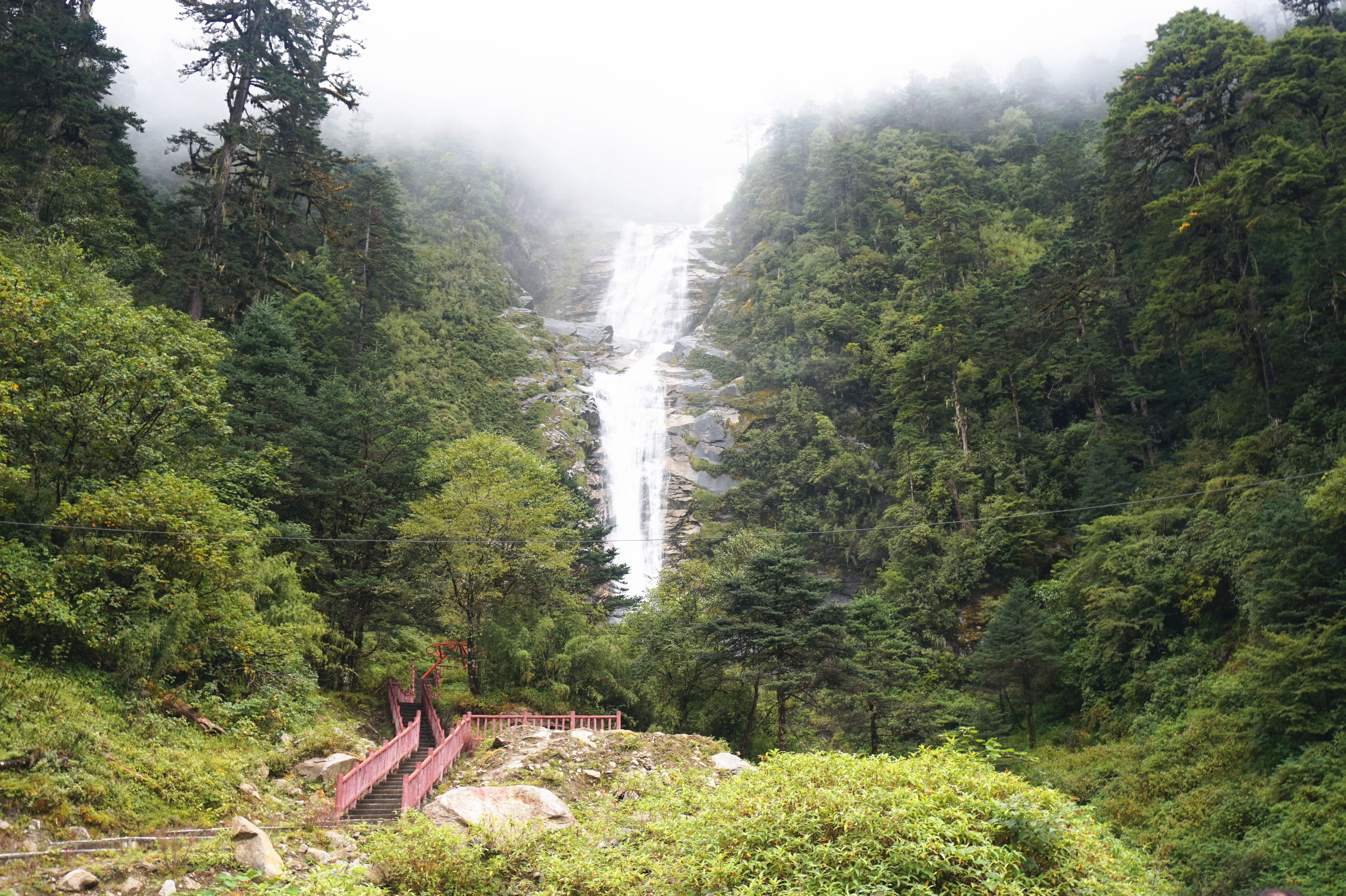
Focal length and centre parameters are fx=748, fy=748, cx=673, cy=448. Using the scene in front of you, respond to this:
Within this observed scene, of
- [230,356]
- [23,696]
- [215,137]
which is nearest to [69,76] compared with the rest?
[230,356]

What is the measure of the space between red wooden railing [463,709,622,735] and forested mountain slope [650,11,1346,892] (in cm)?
352

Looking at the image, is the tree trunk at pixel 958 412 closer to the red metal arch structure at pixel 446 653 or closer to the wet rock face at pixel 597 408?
the wet rock face at pixel 597 408

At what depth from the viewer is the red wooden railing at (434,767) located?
11.9 metres

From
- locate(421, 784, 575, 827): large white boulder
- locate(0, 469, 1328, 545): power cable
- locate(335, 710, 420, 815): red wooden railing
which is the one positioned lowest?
locate(335, 710, 420, 815): red wooden railing

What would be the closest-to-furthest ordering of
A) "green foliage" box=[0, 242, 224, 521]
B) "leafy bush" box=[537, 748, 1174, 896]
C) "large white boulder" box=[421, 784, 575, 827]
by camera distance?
"leafy bush" box=[537, 748, 1174, 896] < "large white boulder" box=[421, 784, 575, 827] < "green foliage" box=[0, 242, 224, 521]

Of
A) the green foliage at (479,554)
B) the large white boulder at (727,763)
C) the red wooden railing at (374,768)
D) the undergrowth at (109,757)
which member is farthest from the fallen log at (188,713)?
the large white boulder at (727,763)

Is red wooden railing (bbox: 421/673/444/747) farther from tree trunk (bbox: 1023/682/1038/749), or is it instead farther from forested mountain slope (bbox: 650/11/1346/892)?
tree trunk (bbox: 1023/682/1038/749)

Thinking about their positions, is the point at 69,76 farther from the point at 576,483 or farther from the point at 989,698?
the point at 989,698

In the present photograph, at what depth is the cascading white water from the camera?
38.4 m

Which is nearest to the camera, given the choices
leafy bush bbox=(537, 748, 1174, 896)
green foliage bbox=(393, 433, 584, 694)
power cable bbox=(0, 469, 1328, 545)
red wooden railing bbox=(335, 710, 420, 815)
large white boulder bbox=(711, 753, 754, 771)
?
leafy bush bbox=(537, 748, 1174, 896)

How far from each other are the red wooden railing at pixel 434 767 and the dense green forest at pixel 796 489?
3.23 meters

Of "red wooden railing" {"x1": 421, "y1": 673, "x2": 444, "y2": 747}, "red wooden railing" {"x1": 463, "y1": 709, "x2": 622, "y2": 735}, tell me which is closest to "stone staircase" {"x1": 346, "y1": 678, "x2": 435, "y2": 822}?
"red wooden railing" {"x1": 421, "y1": 673, "x2": 444, "y2": 747}

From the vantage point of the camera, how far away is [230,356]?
2203 cm

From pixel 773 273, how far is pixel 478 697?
36196mm
